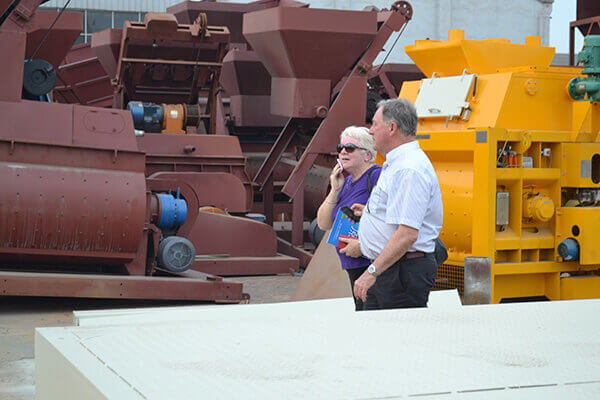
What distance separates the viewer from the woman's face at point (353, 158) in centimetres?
412

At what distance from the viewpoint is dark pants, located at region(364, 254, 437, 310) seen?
11.9 ft

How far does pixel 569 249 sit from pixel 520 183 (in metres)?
0.60

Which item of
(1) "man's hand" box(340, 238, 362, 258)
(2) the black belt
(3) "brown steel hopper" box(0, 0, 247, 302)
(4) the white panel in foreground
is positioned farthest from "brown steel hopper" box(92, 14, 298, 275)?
(4) the white panel in foreground

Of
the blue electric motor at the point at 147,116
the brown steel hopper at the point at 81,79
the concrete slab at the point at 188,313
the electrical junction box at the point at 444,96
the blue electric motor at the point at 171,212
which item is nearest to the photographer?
the concrete slab at the point at 188,313

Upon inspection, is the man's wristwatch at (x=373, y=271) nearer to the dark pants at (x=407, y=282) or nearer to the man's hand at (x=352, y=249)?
the dark pants at (x=407, y=282)

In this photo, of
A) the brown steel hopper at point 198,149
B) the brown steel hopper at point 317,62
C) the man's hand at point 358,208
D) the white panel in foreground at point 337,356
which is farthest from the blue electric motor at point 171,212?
the white panel in foreground at point 337,356

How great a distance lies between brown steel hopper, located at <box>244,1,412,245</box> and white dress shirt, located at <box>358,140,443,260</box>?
5949 millimetres

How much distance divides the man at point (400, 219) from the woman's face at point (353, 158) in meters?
0.40

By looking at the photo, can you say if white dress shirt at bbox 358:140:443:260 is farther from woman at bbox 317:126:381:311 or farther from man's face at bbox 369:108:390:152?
woman at bbox 317:126:381:311

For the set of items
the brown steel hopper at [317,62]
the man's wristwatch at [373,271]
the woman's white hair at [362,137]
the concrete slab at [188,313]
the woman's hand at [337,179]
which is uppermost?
the brown steel hopper at [317,62]

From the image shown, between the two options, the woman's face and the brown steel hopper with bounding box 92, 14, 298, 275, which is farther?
the brown steel hopper with bounding box 92, 14, 298, 275

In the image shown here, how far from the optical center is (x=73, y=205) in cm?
663

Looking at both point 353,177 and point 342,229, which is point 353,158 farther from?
point 342,229

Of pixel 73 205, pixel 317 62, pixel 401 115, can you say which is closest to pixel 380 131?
pixel 401 115
